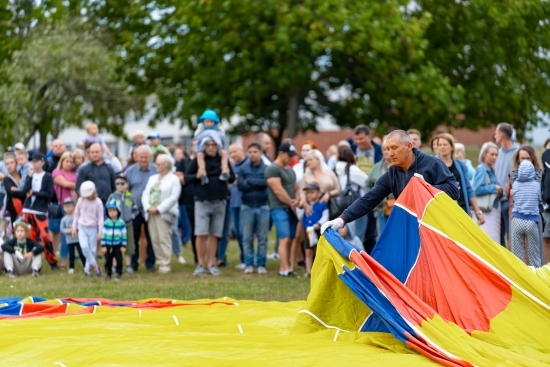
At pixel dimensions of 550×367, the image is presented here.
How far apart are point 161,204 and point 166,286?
2006 millimetres

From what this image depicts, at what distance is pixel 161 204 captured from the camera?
14.6 meters

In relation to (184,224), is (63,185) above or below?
above

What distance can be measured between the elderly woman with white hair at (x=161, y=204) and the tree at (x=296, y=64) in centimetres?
1094

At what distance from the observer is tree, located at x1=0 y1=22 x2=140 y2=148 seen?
29.3 m

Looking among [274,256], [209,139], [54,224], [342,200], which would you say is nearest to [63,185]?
[54,224]

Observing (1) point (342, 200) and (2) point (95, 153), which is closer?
(1) point (342, 200)

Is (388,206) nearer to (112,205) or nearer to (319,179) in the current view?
(319,179)

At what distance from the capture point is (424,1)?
94.2ft

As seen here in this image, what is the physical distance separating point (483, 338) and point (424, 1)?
22.2 metres

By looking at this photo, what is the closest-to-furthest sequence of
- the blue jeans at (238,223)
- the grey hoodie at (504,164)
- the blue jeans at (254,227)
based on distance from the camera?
the grey hoodie at (504,164)
the blue jeans at (254,227)
the blue jeans at (238,223)

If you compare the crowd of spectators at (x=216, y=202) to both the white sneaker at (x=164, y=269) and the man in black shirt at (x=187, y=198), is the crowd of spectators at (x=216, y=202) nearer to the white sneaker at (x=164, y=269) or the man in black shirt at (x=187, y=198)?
the white sneaker at (x=164, y=269)

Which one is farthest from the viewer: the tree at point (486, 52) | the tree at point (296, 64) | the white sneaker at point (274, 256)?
the tree at point (486, 52)

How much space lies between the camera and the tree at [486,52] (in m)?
28.9

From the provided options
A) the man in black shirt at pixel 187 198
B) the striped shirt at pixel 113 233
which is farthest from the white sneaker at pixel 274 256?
the striped shirt at pixel 113 233
